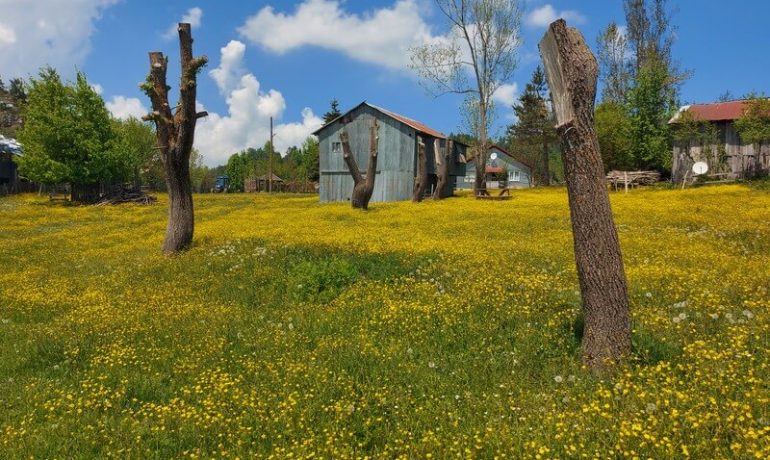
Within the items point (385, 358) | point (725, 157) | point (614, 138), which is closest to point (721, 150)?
point (725, 157)

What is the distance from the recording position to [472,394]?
593cm

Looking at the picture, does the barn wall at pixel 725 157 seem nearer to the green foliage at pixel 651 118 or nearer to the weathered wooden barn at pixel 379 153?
the green foliage at pixel 651 118

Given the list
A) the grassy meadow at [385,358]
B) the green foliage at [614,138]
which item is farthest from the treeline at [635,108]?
the grassy meadow at [385,358]

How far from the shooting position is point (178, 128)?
16.6 m

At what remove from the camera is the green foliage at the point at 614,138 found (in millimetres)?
50500

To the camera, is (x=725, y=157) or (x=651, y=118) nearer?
Result: (x=725, y=157)

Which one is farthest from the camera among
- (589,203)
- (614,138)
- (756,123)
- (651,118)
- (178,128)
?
(614,138)

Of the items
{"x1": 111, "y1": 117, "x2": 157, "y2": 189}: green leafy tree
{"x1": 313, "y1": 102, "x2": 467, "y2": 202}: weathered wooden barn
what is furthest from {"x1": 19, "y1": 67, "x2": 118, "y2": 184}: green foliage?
{"x1": 111, "y1": 117, "x2": 157, "y2": 189}: green leafy tree

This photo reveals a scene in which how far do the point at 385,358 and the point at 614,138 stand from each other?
53989mm

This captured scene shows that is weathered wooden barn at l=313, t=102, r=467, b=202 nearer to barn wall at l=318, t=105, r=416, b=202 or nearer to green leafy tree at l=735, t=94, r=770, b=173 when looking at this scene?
barn wall at l=318, t=105, r=416, b=202

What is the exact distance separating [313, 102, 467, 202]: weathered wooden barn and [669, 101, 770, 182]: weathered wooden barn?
2079 cm

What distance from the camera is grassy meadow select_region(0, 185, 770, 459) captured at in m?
4.96

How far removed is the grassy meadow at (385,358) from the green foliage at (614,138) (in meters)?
40.1

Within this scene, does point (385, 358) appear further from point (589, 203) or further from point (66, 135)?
point (66, 135)
